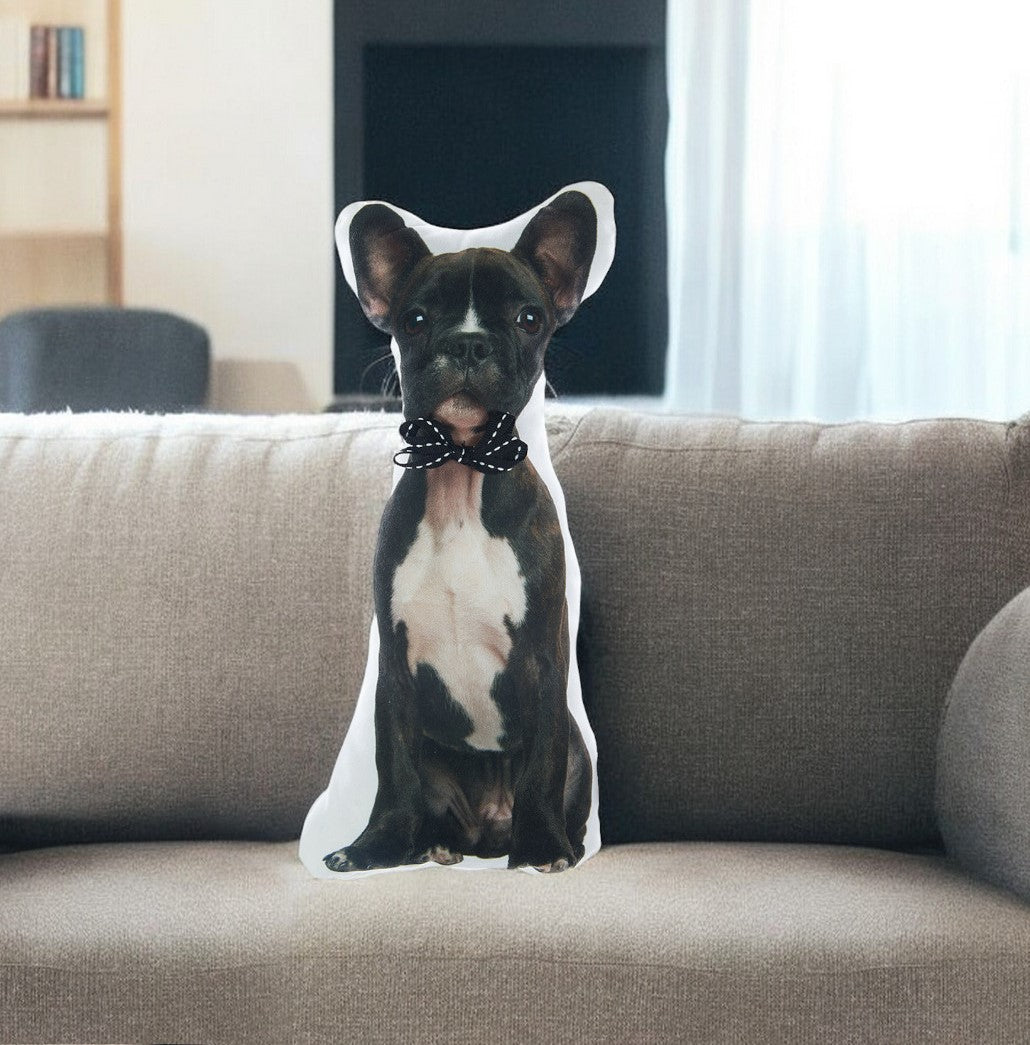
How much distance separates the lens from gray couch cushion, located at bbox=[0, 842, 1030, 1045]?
3.27ft

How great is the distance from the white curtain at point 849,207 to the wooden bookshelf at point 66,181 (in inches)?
53.1

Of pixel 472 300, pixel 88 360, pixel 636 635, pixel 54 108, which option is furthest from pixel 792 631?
pixel 54 108

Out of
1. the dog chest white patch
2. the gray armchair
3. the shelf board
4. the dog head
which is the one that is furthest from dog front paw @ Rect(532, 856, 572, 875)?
the shelf board

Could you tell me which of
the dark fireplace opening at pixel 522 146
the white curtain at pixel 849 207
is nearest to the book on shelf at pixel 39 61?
the dark fireplace opening at pixel 522 146

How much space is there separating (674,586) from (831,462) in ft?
0.65

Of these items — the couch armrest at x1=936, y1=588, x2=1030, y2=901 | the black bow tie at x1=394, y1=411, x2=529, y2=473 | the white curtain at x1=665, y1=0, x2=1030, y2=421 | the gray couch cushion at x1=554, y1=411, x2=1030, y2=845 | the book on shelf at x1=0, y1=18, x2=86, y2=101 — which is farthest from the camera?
the book on shelf at x1=0, y1=18, x2=86, y2=101

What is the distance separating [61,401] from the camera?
9.62ft

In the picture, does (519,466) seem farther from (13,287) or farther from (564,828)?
(13,287)

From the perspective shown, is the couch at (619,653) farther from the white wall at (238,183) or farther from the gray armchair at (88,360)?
the white wall at (238,183)

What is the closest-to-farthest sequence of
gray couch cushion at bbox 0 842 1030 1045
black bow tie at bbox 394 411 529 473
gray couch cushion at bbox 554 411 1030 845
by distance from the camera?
gray couch cushion at bbox 0 842 1030 1045
black bow tie at bbox 394 411 529 473
gray couch cushion at bbox 554 411 1030 845

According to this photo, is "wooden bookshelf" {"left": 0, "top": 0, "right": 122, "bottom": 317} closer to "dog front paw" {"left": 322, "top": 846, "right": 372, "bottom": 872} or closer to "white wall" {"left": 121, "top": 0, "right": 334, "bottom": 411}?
"white wall" {"left": 121, "top": 0, "right": 334, "bottom": 411}

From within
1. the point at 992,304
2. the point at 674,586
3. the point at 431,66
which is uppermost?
the point at 431,66

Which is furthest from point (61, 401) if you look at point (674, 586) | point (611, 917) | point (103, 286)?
point (611, 917)

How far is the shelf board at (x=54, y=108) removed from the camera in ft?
11.0
